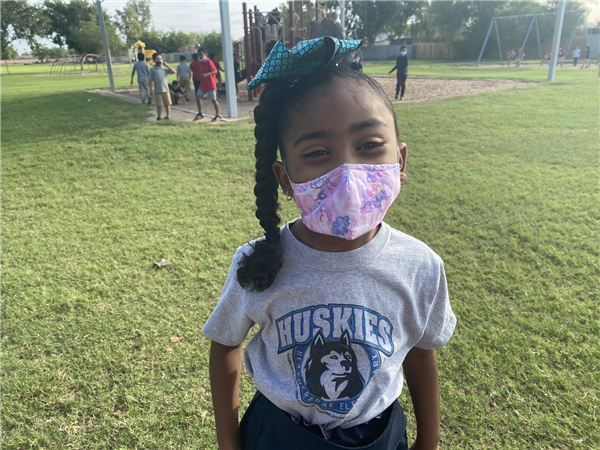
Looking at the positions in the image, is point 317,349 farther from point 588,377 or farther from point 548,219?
point 548,219

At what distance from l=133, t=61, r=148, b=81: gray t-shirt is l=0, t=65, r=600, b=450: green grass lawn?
6.04 metres

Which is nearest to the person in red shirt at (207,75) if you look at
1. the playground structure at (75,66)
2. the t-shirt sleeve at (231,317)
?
the t-shirt sleeve at (231,317)

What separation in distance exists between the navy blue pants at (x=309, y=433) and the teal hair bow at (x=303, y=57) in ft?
3.38

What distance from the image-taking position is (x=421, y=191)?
554 cm

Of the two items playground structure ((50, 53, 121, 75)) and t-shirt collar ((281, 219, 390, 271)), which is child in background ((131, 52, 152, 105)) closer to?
t-shirt collar ((281, 219, 390, 271))

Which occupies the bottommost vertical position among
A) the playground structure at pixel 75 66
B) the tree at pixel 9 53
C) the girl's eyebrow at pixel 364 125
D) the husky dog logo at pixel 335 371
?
the husky dog logo at pixel 335 371

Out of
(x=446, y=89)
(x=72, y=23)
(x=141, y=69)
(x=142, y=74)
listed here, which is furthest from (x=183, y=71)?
(x=72, y=23)

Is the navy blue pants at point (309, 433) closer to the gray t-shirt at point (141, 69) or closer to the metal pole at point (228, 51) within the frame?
the metal pole at point (228, 51)

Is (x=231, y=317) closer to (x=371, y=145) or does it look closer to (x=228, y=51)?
(x=371, y=145)

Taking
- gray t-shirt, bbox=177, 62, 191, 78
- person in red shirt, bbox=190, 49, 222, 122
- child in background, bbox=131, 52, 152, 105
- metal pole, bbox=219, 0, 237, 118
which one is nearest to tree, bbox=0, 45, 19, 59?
gray t-shirt, bbox=177, 62, 191, 78

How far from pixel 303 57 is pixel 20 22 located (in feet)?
267

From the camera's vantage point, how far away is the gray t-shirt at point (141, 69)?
42.0ft

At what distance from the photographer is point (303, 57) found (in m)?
1.13

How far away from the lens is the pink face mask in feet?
3.69
